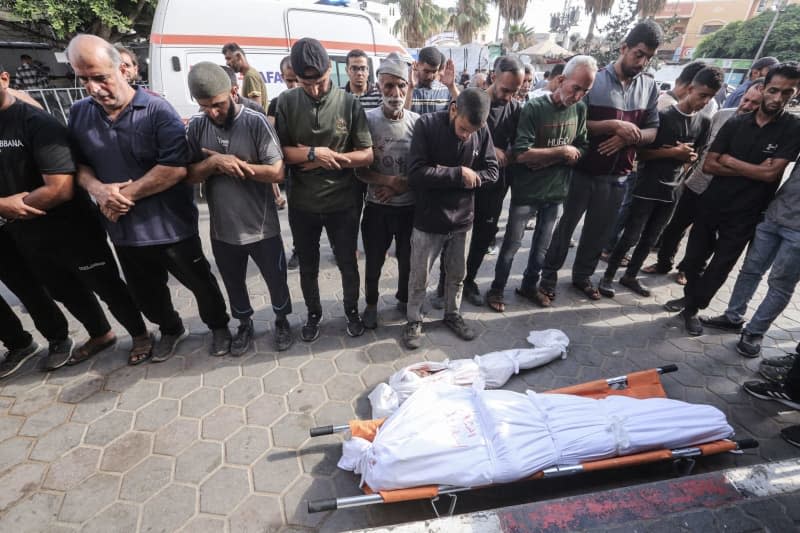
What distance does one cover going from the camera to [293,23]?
24.2 ft

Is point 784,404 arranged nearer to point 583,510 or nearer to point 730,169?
point 730,169

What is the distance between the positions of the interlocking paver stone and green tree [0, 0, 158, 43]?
13794mm

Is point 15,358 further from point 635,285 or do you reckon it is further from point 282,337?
point 635,285

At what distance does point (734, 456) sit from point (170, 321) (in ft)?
13.9

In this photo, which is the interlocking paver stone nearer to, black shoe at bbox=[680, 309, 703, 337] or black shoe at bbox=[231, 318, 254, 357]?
black shoe at bbox=[231, 318, 254, 357]

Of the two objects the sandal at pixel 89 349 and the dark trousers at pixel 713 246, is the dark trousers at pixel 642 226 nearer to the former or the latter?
the dark trousers at pixel 713 246

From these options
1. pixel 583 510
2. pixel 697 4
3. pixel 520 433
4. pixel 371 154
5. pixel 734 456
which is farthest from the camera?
pixel 697 4

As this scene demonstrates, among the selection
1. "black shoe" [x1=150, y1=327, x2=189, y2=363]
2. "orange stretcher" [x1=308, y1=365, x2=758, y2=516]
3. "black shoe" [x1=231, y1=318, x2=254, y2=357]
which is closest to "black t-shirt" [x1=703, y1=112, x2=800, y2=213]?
"orange stretcher" [x1=308, y1=365, x2=758, y2=516]

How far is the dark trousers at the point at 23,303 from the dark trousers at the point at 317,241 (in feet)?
6.49

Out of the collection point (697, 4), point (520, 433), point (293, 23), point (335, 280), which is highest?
point (697, 4)

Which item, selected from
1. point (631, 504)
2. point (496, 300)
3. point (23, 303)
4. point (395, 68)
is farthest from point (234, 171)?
point (631, 504)

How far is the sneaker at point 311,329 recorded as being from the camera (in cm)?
337

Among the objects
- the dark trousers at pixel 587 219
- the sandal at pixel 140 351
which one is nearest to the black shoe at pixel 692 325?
the dark trousers at pixel 587 219

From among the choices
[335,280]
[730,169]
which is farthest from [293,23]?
[730,169]
